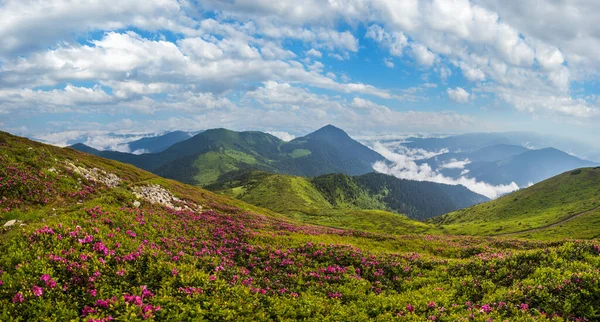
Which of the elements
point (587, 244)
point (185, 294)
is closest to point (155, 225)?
point (185, 294)

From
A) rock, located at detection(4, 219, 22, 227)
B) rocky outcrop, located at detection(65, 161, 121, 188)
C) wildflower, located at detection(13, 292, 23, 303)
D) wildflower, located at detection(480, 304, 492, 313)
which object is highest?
rocky outcrop, located at detection(65, 161, 121, 188)

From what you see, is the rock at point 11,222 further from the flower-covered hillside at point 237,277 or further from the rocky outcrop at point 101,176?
the rocky outcrop at point 101,176

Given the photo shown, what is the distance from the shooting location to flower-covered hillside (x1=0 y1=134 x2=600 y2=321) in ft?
39.0

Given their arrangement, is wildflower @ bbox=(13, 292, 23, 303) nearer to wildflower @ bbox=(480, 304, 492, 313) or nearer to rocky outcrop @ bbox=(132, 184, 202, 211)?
wildflower @ bbox=(480, 304, 492, 313)

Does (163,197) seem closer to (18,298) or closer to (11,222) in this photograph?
(11,222)

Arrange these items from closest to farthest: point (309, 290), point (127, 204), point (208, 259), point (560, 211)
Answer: point (309, 290), point (208, 259), point (127, 204), point (560, 211)

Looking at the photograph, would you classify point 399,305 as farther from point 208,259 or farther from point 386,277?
point 208,259

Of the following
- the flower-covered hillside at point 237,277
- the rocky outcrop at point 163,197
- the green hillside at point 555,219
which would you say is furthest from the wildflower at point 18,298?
the green hillside at point 555,219

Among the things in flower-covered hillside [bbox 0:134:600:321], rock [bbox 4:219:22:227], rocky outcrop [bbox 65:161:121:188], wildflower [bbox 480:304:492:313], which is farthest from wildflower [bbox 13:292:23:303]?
rocky outcrop [bbox 65:161:121:188]

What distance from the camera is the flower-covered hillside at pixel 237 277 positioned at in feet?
39.0

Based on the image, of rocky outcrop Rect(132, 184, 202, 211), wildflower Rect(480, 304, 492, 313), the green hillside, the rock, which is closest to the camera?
wildflower Rect(480, 304, 492, 313)

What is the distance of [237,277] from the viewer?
1666 cm

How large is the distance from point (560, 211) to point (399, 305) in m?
205

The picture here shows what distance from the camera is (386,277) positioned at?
19688 millimetres
